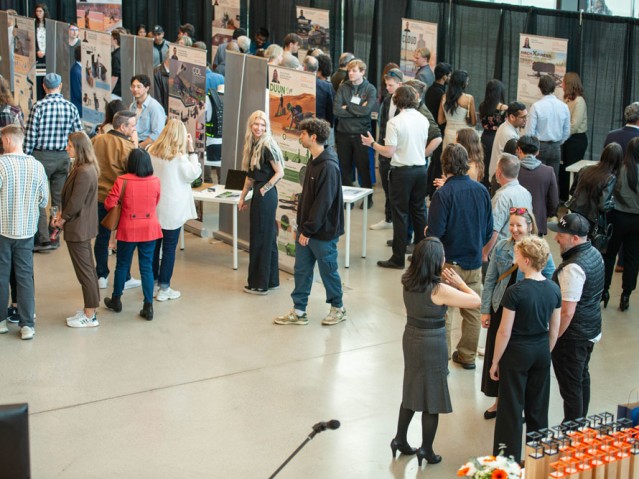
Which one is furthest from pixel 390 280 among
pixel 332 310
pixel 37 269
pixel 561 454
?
pixel 561 454

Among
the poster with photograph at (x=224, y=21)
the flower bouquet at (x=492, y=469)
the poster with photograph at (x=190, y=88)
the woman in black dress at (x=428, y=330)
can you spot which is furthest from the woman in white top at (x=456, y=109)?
the poster with photograph at (x=224, y=21)

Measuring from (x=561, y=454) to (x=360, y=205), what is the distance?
730 centimetres

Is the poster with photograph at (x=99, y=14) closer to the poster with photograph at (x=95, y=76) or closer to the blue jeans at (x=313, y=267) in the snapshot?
the poster with photograph at (x=95, y=76)

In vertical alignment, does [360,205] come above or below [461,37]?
below

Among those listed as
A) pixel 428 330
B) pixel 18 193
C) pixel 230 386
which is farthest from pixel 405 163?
pixel 428 330

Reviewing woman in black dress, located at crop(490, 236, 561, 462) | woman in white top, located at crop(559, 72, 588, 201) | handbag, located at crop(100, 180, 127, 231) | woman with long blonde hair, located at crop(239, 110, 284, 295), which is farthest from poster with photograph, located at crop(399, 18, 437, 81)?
woman in black dress, located at crop(490, 236, 561, 462)

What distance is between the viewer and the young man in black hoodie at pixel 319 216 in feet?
22.5

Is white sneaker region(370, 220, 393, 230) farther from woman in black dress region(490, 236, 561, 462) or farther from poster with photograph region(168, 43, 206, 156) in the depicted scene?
woman in black dress region(490, 236, 561, 462)

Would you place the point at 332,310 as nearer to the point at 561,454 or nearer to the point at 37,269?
the point at 37,269

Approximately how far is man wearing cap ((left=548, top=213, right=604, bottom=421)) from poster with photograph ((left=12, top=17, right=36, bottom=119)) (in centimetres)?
984

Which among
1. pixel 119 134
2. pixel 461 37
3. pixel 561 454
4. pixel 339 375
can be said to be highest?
pixel 461 37

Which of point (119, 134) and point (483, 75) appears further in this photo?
point (483, 75)

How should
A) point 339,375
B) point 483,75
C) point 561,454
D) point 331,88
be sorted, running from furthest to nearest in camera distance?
point 483,75 → point 331,88 → point 339,375 → point 561,454

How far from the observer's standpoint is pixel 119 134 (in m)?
7.73
